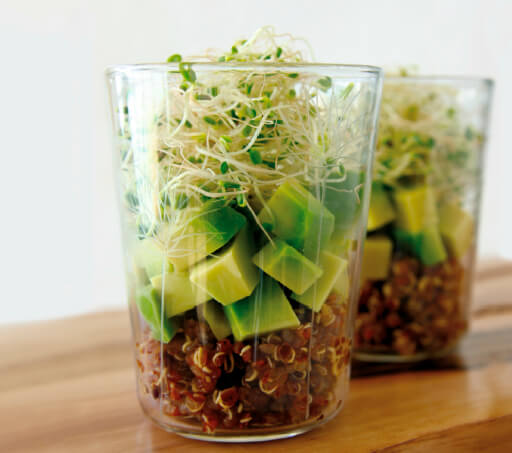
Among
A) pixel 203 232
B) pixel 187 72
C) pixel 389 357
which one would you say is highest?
pixel 187 72

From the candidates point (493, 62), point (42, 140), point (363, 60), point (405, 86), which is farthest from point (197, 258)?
point (493, 62)

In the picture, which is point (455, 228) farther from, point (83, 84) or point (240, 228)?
point (83, 84)

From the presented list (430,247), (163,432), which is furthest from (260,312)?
(430,247)

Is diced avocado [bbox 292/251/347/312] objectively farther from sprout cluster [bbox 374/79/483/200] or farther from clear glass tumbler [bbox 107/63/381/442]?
sprout cluster [bbox 374/79/483/200]

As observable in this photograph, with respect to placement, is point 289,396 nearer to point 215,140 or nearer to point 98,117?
point 215,140

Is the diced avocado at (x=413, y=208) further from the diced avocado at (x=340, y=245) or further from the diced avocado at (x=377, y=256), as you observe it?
the diced avocado at (x=340, y=245)

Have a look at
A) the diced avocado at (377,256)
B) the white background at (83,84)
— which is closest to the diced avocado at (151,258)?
the diced avocado at (377,256)

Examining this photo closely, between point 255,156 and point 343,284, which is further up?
point 255,156
